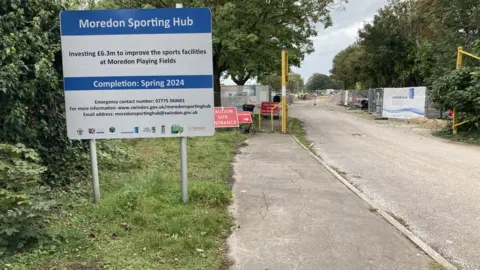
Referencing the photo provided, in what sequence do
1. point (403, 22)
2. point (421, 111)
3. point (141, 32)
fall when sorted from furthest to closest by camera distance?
1. point (403, 22)
2. point (421, 111)
3. point (141, 32)

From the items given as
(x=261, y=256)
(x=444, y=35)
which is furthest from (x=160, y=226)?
(x=444, y=35)

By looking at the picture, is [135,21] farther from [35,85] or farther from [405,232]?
[405,232]

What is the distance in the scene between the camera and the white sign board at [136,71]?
495 cm

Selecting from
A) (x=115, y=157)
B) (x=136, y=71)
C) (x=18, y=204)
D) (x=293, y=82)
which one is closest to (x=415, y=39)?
(x=115, y=157)

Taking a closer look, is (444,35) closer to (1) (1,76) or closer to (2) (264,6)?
(2) (264,6)

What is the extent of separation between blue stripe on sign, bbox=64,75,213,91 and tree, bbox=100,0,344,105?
1062 cm

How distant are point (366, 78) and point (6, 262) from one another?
2099 inches

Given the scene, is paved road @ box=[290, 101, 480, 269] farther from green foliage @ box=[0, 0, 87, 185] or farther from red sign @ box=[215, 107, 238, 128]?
green foliage @ box=[0, 0, 87, 185]

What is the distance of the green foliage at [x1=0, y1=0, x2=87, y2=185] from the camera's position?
180 inches

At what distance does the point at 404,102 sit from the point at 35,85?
22819 mm

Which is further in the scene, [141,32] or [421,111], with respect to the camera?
[421,111]

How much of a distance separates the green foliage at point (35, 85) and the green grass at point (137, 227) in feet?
1.94

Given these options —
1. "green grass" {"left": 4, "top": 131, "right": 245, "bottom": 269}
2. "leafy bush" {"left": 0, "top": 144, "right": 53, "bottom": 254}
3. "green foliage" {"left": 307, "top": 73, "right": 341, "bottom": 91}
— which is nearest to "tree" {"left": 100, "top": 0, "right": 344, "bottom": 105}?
"green grass" {"left": 4, "top": 131, "right": 245, "bottom": 269}

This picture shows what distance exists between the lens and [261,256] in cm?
398
